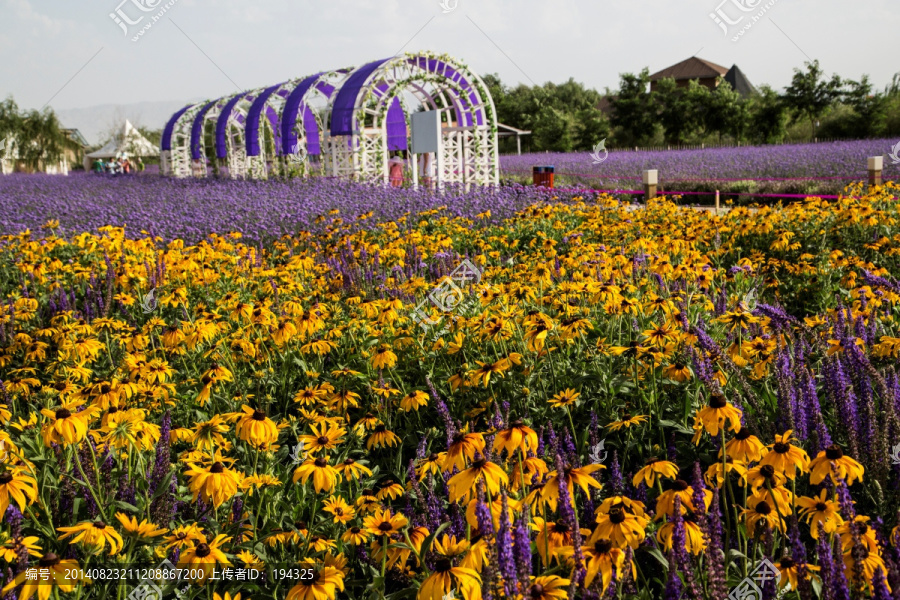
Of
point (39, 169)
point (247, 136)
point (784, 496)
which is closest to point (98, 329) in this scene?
point (784, 496)

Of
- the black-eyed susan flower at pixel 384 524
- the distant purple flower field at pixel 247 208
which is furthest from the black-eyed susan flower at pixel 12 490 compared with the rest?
the distant purple flower field at pixel 247 208

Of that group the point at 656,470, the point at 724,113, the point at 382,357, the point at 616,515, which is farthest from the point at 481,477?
the point at 724,113

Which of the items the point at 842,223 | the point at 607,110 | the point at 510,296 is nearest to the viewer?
the point at 510,296

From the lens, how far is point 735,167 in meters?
20.2

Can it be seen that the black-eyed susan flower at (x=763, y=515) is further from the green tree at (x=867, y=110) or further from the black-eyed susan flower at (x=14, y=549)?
the green tree at (x=867, y=110)

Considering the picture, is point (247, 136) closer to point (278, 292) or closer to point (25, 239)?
A: point (25, 239)

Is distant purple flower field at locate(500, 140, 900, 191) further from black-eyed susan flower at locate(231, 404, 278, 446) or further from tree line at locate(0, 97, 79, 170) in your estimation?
tree line at locate(0, 97, 79, 170)

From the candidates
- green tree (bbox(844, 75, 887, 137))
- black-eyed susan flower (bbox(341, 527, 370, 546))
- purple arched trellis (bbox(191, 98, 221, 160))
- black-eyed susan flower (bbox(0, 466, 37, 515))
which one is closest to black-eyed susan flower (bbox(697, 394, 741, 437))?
black-eyed susan flower (bbox(341, 527, 370, 546))

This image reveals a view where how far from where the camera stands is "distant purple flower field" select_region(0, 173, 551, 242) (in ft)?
29.0

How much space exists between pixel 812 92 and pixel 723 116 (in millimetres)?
4252

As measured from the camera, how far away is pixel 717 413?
1783 mm

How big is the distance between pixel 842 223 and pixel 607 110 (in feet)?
195

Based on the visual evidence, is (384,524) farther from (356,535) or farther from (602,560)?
(602,560)

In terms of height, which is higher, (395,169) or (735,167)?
(395,169)
